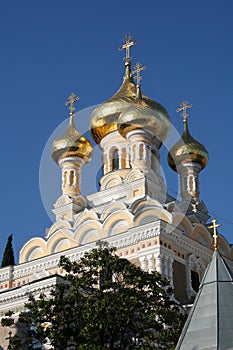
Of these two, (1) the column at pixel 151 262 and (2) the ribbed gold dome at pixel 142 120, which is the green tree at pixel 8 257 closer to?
(2) the ribbed gold dome at pixel 142 120

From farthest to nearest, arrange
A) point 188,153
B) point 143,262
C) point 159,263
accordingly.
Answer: point 188,153, point 143,262, point 159,263

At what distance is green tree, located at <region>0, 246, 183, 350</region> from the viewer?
12625mm

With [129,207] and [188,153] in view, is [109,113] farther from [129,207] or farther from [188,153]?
[129,207]

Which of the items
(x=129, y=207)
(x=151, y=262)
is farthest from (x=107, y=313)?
(x=129, y=207)

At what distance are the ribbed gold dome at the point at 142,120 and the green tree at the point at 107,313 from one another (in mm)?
9857

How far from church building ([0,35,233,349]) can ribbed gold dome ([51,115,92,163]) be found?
3 centimetres

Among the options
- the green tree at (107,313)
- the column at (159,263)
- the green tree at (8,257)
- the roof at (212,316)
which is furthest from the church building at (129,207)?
the roof at (212,316)

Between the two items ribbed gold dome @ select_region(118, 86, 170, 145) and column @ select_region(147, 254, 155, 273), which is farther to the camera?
ribbed gold dome @ select_region(118, 86, 170, 145)

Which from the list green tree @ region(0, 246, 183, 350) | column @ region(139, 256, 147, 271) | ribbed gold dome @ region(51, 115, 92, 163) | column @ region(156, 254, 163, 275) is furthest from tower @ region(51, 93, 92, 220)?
green tree @ region(0, 246, 183, 350)

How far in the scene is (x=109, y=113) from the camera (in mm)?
24641

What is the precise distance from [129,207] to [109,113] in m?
4.76

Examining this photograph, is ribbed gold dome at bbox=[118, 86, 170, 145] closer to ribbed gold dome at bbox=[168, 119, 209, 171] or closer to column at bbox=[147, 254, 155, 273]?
ribbed gold dome at bbox=[168, 119, 209, 171]

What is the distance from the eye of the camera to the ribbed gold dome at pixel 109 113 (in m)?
24.5

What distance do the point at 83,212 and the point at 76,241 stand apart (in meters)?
0.95
